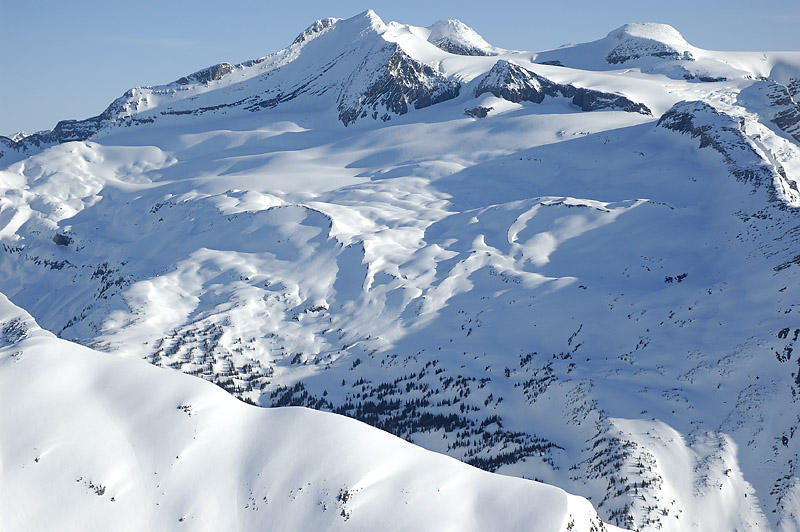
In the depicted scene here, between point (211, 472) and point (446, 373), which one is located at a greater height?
point (211, 472)

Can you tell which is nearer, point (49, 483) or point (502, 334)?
point (49, 483)

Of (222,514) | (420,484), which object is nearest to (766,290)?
(420,484)

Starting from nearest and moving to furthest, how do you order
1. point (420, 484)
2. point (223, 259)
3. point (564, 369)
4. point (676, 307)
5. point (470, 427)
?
point (420, 484) → point (470, 427) → point (564, 369) → point (676, 307) → point (223, 259)

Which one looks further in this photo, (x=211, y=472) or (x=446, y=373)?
(x=446, y=373)

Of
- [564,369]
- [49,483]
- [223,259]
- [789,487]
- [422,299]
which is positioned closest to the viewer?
[49,483]

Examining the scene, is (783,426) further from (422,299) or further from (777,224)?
(422,299)

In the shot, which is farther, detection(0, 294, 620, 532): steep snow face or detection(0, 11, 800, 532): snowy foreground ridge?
detection(0, 11, 800, 532): snowy foreground ridge

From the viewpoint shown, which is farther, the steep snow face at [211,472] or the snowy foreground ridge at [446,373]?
the snowy foreground ridge at [446,373]

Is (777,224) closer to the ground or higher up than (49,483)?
closer to the ground
